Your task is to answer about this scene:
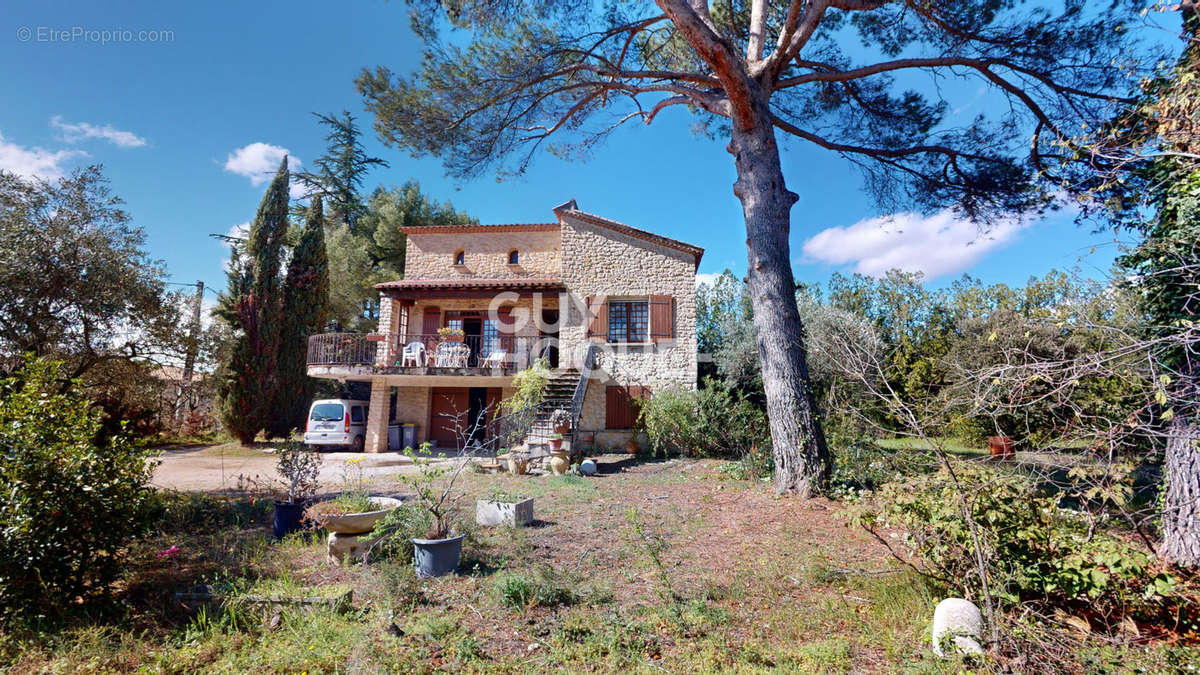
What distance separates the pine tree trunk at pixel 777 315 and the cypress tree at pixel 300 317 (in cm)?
1481

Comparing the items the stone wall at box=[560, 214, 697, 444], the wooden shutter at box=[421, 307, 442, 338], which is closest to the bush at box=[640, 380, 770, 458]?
the stone wall at box=[560, 214, 697, 444]

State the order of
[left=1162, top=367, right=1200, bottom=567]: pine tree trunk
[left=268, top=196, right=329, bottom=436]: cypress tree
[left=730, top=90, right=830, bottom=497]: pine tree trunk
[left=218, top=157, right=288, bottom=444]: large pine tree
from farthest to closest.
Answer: [left=268, top=196, right=329, bottom=436]: cypress tree, [left=218, top=157, right=288, bottom=444]: large pine tree, [left=730, top=90, right=830, bottom=497]: pine tree trunk, [left=1162, top=367, right=1200, bottom=567]: pine tree trunk

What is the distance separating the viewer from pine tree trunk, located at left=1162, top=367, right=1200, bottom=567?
4.07 meters

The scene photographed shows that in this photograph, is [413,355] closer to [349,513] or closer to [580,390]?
[580,390]

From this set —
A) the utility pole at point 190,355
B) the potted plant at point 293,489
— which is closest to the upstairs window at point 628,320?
the potted plant at point 293,489

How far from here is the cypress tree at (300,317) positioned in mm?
16359

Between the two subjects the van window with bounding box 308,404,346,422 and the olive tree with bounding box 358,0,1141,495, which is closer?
the olive tree with bounding box 358,0,1141,495

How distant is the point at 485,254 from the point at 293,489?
35.8ft

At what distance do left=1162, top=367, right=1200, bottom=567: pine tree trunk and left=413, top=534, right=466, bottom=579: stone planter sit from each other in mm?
5961

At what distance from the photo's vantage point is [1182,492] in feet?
13.6

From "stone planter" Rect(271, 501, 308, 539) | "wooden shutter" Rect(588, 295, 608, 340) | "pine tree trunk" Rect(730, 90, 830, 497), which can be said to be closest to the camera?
"stone planter" Rect(271, 501, 308, 539)

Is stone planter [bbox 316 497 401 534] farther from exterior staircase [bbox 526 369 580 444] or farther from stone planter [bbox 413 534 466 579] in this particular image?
exterior staircase [bbox 526 369 580 444]

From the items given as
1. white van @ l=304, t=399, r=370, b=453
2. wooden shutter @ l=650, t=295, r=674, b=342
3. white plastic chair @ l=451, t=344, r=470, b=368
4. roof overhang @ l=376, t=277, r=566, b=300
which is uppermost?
roof overhang @ l=376, t=277, r=566, b=300

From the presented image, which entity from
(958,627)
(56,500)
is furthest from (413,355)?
(958,627)
